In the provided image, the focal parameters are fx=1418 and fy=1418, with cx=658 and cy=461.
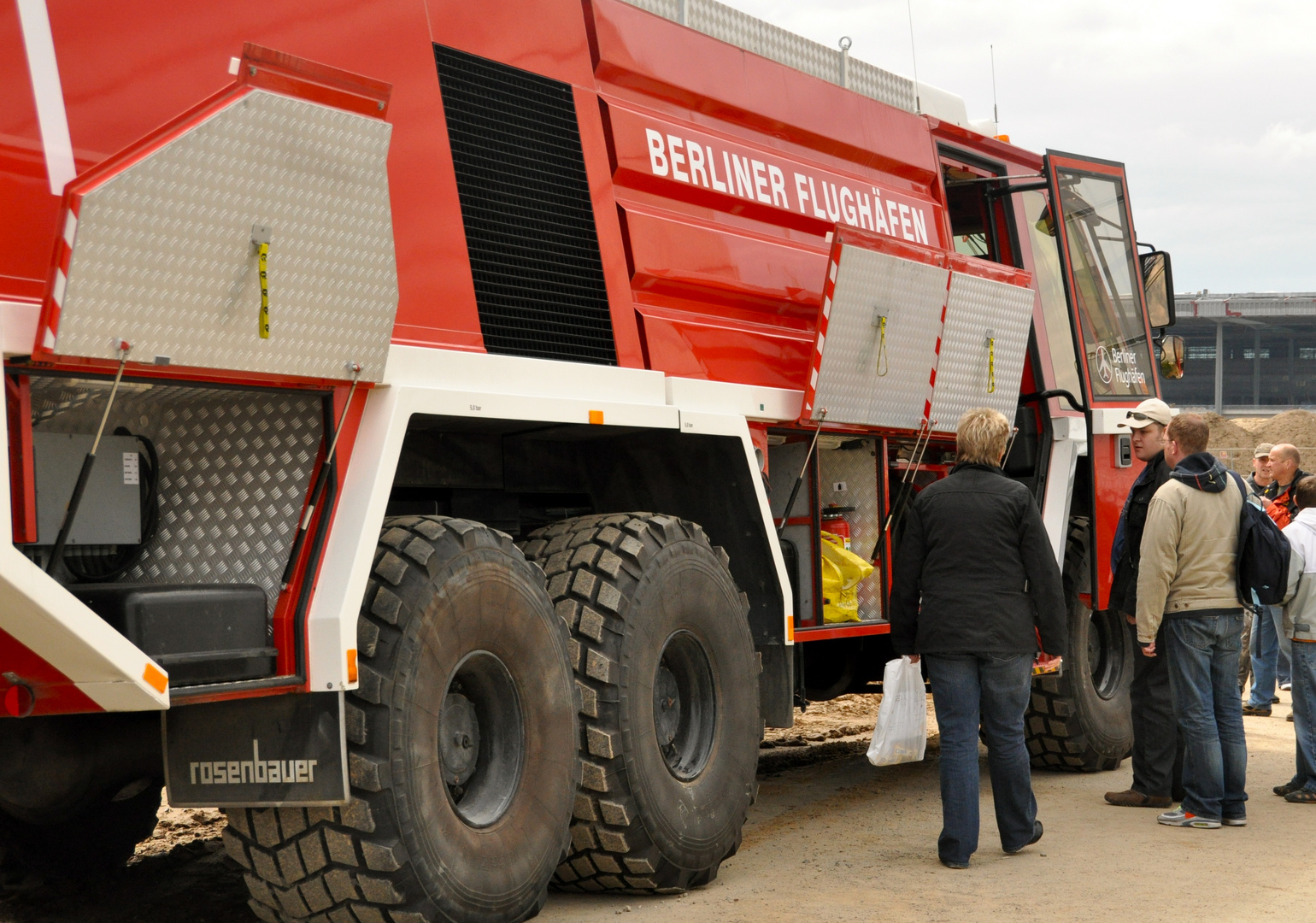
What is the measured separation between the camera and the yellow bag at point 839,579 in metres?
6.30

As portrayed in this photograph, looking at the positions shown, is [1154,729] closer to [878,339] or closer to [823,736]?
[878,339]

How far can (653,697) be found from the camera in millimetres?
5020

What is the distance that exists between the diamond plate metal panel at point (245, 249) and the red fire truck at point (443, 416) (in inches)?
0.4

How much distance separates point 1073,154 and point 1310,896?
4329 mm

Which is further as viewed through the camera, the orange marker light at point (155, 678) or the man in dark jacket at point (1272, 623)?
the man in dark jacket at point (1272, 623)

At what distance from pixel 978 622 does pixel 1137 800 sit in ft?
7.00

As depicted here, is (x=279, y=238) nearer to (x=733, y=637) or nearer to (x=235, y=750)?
(x=235, y=750)

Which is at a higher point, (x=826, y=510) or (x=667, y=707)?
(x=826, y=510)

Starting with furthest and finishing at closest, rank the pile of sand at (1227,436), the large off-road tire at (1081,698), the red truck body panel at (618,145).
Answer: the pile of sand at (1227,436) → the large off-road tire at (1081,698) → the red truck body panel at (618,145)

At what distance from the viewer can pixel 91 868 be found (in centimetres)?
533

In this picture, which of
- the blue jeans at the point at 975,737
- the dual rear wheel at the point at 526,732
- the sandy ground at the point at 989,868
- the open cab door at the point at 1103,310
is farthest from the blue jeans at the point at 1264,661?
the dual rear wheel at the point at 526,732

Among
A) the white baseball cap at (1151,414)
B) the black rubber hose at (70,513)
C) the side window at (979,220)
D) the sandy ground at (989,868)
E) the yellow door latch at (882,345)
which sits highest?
the side window at (979,220)

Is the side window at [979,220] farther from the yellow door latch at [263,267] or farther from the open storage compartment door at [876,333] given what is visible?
the yellow door latch at [263,267]

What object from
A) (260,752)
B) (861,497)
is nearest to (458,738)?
(260,752)
